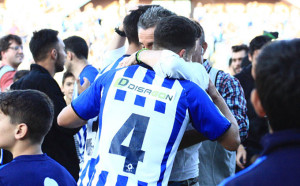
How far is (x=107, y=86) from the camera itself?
2449 mm

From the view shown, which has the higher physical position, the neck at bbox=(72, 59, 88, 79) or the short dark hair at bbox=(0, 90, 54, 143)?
the short dark hair at bbox=(0, 90, 54, 143)

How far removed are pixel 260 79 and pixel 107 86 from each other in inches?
49.6

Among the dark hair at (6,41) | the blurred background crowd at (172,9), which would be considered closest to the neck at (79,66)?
the dark hair at (6,41)

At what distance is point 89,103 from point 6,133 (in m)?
0.50

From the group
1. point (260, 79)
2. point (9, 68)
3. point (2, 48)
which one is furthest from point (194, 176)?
point (2, 48)

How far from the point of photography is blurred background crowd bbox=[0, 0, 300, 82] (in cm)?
1430

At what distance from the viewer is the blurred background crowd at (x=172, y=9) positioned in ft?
46.9

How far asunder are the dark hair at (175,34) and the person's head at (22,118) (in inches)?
29.7

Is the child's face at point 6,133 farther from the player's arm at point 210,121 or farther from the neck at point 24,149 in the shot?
the player's arm at point 210,121

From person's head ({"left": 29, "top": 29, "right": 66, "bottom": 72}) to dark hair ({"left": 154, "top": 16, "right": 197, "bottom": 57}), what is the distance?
81.4 inches

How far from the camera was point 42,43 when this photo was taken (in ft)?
14.6

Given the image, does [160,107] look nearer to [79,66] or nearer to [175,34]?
[175,34]

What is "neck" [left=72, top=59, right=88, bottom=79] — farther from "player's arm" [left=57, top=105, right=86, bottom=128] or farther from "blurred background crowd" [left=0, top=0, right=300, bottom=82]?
"blurred background crowd" [left=0, top=0, right=300, bottom=82]

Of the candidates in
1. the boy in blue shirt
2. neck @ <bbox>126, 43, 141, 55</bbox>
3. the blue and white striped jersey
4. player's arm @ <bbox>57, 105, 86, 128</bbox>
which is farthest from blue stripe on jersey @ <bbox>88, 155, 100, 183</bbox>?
neck @ <bbox>126, 43, 141, 55</bbox>
